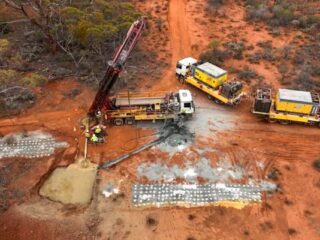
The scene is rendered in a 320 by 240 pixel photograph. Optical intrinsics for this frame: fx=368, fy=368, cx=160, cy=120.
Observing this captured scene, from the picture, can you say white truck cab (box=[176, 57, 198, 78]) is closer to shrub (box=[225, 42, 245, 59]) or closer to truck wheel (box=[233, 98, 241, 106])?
truck wheel (box=[233, 98, 241, 106])

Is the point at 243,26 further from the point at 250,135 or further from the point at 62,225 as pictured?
the point at 62,225

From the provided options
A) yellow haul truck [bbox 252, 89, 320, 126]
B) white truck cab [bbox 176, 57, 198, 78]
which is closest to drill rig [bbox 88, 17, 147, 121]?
white truck cab [bbox 176, 57, 198, 78]

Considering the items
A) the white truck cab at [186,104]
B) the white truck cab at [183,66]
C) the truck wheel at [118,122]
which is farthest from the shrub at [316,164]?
the truck wheel at [118,122]

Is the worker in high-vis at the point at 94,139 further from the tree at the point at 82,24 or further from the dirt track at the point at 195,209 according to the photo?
the tree at the point at 82,24

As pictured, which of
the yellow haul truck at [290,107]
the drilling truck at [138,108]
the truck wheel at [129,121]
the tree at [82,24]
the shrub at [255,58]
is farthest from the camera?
the shrub at [255,58]

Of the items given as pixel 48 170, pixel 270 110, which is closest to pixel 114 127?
pixel 48 170

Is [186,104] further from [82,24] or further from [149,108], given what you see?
[82,24]
